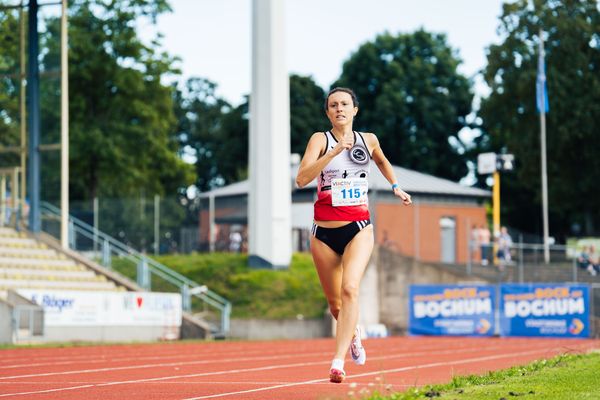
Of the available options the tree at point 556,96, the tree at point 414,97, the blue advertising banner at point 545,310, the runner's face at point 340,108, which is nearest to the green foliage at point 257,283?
the blue advertising banner at point 545,310

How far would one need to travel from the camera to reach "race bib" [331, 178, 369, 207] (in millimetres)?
10406

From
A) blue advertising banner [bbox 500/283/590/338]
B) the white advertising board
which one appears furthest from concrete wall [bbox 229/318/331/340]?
blue advertising banner [bbox 500/283/590/338]

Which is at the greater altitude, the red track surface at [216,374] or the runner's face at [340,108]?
the runner's face at [340,108]

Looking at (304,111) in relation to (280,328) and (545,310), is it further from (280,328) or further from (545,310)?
(545,310)

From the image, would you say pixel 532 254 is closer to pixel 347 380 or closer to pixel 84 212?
pixel 84 212

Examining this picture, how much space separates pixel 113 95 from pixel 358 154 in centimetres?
4870

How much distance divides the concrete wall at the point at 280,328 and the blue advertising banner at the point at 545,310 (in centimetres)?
567

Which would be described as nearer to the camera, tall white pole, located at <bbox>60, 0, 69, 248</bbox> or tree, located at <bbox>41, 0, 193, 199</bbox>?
tall white pole, located at <bbox>60, 0, 69, 248</bbox>

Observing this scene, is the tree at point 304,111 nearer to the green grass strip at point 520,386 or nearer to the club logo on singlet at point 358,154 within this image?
the green grass strip at point 520,386

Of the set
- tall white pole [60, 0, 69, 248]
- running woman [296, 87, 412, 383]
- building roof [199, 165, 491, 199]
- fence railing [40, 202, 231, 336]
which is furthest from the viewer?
building roof [199, 165, 491, 199]

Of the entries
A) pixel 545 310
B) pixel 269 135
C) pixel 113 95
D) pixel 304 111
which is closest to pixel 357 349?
pixel 545 310

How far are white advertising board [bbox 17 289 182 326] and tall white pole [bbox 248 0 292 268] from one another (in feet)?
28.8

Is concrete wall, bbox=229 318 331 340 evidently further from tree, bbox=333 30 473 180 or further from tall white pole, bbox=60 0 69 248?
tree, bbox=333 30 473 180

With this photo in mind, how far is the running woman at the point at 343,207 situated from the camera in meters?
10.3
